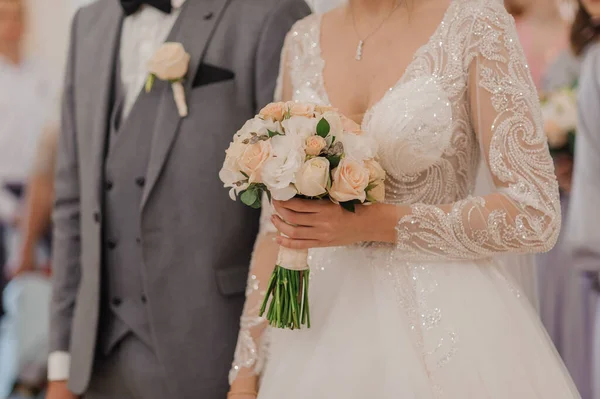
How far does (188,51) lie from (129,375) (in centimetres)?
85

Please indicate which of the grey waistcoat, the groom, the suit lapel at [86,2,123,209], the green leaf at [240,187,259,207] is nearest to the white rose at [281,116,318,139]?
the green leaf at [240,187,259,207]

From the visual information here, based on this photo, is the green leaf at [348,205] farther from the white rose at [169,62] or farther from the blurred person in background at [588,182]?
the blurred person in background at [588,182]

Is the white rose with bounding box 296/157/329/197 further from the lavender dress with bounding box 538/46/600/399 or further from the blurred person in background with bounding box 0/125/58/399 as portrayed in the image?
the blurred person in background with bounding box 0/125/58/399

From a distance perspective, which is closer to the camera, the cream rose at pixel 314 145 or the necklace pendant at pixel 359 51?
the cream rose at pixel 314 145

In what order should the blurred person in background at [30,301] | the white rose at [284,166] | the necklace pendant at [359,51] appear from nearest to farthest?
the white rose at [284,166]
the necklace pendant at [359,51]
the blurred person in background at [30,301]

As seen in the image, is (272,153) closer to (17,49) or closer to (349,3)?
(349,3)

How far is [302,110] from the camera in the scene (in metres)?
1.34

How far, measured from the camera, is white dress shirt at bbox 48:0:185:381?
6.30 ft

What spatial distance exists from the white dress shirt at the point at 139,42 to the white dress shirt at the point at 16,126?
67.5 inches

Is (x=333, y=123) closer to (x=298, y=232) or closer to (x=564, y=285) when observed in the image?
(x=298, y=232)

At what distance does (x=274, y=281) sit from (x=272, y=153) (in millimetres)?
304

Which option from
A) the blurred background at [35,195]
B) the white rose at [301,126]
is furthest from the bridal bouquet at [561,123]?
the white rose at [301,126]

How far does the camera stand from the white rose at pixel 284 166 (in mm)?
1271

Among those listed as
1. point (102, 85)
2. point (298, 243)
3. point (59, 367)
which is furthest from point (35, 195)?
point (298, 243)
